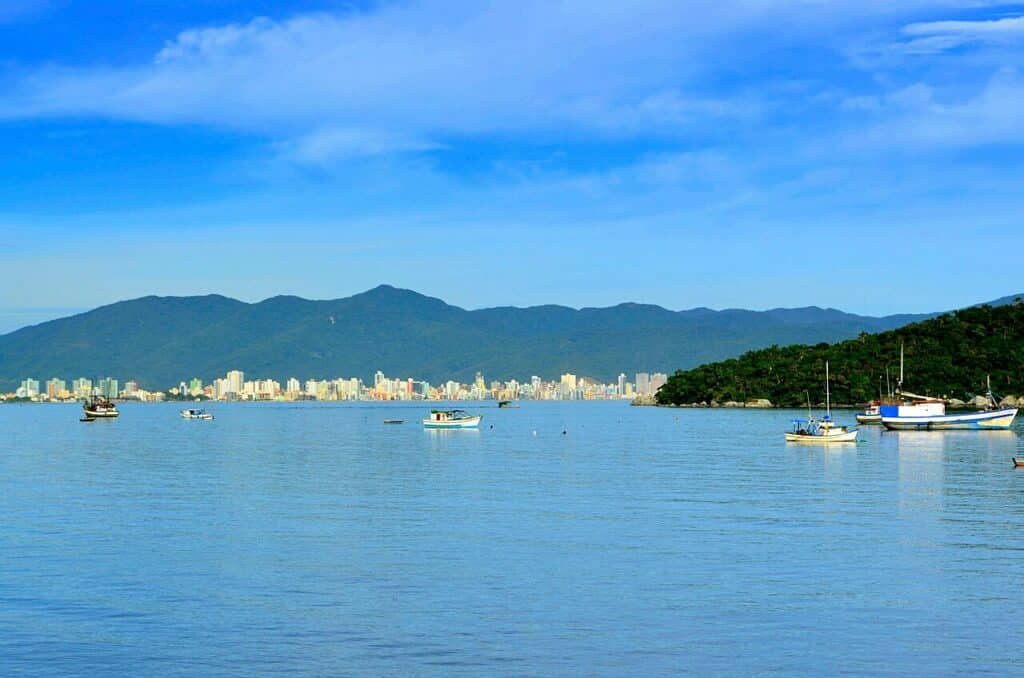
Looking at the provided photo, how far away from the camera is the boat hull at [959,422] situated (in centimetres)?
13488

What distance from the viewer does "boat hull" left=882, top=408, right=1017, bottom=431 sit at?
443 ft

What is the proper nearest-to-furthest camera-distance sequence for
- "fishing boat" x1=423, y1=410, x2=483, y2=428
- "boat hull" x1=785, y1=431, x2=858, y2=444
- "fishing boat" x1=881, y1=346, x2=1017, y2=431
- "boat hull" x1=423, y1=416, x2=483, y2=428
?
1. "boat hull" x1=785, y1=431, x2=858, y2=444
2. "fishing boat" x1=881, y1=346, x2=1017, y2=431
3. "boat hull" x1=423, y1=416, x2=483, y2=428
4. "fishing boat" x1=423, y1=410, x2=483, y2=428

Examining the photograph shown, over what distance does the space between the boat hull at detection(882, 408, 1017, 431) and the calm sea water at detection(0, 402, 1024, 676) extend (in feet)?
212

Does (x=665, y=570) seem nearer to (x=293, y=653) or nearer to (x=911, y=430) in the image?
(x=293, y=653)

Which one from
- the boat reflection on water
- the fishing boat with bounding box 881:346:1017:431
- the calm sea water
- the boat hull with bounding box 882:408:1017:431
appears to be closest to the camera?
the calm sea water

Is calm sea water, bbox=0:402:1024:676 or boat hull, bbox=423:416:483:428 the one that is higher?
boat hull, bbox=423:416:483:428

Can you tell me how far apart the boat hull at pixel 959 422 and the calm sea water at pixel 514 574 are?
6460 cm

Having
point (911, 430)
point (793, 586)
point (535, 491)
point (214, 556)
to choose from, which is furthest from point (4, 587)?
point (911, 430)

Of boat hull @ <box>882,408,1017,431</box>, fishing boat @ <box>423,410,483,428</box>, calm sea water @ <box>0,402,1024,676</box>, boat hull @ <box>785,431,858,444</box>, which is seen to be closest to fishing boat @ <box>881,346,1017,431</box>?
boat hull @ <box>882,408,1017,431</box>

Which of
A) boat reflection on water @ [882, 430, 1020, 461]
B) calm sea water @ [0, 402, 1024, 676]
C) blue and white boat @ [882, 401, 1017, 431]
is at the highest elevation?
blue and white boat @ [882, 401, 1017, 431]

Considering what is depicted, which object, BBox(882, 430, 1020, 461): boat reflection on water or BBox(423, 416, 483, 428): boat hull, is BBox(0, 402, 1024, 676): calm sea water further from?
BBox(423, 416, 483, 428): boat hull

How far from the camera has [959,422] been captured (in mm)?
137000

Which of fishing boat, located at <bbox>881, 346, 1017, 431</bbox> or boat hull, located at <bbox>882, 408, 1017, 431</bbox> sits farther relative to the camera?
fishing boat, located at <bbox>881, 346, 1017, 431</bbox>

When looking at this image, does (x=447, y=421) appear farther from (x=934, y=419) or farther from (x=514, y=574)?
(x=514, y=574)
